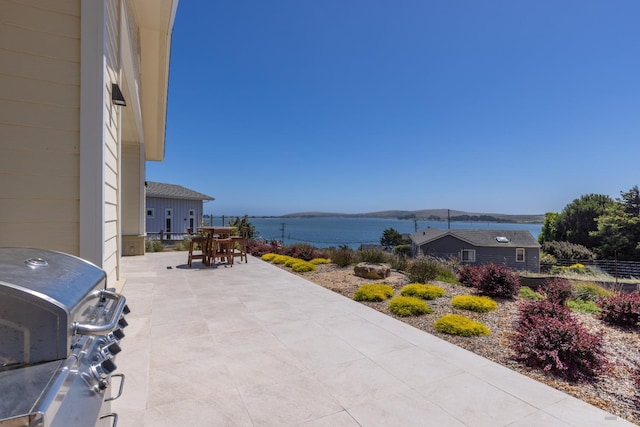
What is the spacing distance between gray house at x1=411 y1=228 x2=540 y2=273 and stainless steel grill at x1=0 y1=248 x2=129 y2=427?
25354 mm

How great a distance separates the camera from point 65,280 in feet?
3.93

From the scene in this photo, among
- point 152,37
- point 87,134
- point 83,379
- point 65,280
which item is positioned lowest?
point 83,379

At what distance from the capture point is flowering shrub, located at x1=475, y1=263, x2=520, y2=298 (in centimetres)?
545

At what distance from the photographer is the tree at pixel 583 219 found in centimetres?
3064

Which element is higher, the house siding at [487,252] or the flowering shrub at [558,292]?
the flowering shrub at [558,292]

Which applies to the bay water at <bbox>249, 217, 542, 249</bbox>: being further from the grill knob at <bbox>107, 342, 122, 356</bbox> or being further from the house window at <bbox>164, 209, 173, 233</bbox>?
the grill knob at <bbox>107, 342, 122, 356</bbox>

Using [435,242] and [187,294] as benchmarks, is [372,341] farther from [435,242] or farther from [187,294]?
[435,242]

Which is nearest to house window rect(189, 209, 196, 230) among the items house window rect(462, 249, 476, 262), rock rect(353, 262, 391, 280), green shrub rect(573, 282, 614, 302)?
rock rect(353, 262, 391, 280)

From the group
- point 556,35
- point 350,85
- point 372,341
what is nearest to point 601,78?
point 556,35

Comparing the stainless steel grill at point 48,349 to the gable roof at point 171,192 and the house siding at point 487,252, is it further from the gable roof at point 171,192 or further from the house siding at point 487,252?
the house siding at point 487,252

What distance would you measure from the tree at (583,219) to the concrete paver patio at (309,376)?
3643cm

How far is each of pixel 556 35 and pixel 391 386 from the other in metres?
10.7

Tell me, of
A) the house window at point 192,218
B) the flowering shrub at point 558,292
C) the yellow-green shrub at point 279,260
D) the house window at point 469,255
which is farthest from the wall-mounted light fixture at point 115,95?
the house window at point 469,255

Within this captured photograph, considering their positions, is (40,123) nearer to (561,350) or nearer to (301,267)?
(561,350)
